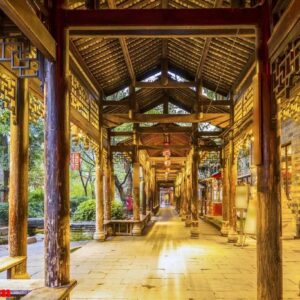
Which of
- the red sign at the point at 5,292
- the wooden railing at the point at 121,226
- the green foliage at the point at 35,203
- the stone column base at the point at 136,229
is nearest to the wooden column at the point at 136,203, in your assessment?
the stone column base at the point at 136,229

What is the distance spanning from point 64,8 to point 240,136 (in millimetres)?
7215

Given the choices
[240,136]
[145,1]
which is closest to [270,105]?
[145,1]

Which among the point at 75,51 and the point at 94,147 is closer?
the point at 75,51

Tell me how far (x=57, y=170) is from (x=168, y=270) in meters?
4.49

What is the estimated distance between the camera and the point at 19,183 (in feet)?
19.0

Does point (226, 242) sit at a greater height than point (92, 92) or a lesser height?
lesser

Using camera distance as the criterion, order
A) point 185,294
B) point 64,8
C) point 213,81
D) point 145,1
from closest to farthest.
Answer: point 64,8 → point 185,294 → point 145,1 → point 213,81

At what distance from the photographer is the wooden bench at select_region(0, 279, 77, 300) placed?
4328 millimetres

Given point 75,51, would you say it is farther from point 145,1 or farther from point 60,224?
point 60,224

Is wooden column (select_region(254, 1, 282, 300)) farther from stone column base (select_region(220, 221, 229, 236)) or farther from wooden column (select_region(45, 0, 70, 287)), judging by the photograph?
stone column base (select_region(220, 221, 229, 236))

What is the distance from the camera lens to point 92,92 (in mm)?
11641

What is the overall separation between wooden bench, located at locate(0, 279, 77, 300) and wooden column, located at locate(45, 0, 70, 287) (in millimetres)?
129

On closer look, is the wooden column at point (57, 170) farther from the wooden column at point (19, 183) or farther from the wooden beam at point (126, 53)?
the wooden beam at point (126, 53)

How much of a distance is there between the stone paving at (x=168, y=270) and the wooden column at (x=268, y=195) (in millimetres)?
1510
